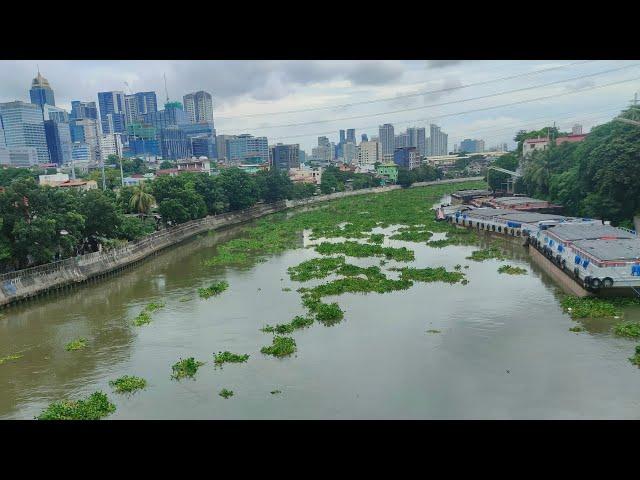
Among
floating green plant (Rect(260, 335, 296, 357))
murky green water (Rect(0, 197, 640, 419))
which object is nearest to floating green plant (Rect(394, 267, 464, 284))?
murky green water (Rect(0, 197, 640, 419))

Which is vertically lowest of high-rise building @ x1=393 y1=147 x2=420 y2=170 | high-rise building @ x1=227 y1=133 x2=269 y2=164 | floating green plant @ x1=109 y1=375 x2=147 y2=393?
floating green plant @ x1=109 y1=375 x2=147 y2=393

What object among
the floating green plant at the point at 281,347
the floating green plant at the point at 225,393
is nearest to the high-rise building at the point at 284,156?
the floating green plant at the point at 281,347

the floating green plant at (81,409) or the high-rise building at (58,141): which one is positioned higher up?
the high-rise building at (58,141)

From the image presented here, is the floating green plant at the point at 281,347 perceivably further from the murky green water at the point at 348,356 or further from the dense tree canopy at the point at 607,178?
the dense tree canopy at the point at 607,178

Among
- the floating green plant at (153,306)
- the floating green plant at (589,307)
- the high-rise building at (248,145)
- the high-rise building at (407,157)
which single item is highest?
the high-rise building at (248,145)

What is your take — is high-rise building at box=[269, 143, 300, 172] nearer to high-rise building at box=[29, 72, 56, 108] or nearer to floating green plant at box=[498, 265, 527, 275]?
high-rise building at box=[29, 72, 56, 108]

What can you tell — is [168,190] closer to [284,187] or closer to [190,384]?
[284,187]
